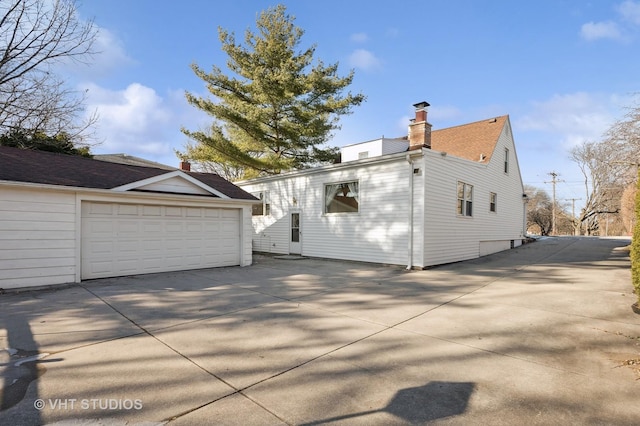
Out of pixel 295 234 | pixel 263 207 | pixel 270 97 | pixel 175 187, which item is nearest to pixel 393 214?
pixel 295 234

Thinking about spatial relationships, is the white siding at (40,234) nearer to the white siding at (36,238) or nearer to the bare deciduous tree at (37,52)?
the white siding at (36,238)

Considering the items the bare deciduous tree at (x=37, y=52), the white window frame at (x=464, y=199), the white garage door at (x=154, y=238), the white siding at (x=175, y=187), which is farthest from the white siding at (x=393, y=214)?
the bare deciduous tree at (x=37, y=52)

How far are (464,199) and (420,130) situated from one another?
3.54m

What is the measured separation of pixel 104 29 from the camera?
12.1 metres

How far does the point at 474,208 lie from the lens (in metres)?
13.4

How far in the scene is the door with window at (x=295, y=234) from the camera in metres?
14.2

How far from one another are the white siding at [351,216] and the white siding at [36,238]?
8155mm

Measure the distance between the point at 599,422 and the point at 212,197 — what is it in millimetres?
10329

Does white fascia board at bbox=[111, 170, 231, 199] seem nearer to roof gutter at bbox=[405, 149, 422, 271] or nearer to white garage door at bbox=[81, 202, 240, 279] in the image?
white garage door at bbox=[81, 202, 240, 279]

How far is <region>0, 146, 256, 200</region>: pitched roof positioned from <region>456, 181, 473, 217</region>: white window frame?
1084 centimetres

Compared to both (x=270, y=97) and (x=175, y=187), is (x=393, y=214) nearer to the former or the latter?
(x=175, y=187)

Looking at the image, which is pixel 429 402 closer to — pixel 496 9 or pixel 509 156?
pixel 496 9

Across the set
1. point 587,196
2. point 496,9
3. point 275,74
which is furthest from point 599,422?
point 587,196

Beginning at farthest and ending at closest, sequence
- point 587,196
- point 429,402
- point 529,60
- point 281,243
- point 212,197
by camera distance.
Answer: point 587,196 → point 281,243 → point 529,60 → point 212,197 → point 429,402
